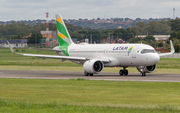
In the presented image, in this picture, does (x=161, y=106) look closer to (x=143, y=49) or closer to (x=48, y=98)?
(x=48, y=98)

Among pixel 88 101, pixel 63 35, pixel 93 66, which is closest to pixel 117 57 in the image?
pixel 93 66

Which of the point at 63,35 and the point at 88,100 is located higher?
the point at 63,35

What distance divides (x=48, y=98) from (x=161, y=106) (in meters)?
6.98

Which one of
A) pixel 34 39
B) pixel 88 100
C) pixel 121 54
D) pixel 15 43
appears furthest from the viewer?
pixel 34 39

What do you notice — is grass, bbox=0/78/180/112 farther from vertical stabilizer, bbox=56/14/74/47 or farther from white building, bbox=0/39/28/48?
white building, bbox=0/39/28/48

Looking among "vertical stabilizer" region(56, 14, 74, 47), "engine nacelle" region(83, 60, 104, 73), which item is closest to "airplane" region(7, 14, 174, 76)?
"engine nacelle" region(83, 60, 104, 73)

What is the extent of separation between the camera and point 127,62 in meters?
41.1

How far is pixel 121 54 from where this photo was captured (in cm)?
4141

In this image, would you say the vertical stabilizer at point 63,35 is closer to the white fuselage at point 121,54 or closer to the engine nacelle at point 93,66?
the white fuselage at point 121,54

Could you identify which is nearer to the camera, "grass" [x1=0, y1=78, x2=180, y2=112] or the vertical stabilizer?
"grass" [x1=0, y1=78, x2=180, y2=112]

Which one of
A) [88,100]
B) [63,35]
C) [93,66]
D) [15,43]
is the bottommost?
[88,100]

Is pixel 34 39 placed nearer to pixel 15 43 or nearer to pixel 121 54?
pixel 15 43

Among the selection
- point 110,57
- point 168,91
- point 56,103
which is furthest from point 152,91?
point 110,57

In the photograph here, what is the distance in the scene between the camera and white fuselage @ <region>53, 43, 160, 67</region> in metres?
39.2
